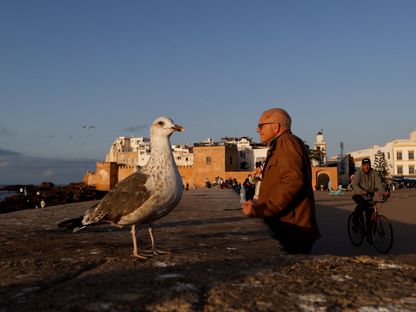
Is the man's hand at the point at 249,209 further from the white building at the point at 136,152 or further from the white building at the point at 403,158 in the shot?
the white building at the point at 136,152

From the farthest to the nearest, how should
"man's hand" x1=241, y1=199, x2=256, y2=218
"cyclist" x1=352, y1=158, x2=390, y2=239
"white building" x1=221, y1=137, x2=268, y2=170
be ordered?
"white building" x1=221, y1=137, x2=268, y2=170
"cyclist" x1=352, y1=158, x2=390, y2=239
"man's hand" x1=241, y1=199, x2=256, y2=218

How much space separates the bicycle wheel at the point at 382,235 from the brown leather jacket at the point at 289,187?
5.19 meters

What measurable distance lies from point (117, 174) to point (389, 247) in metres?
73.4

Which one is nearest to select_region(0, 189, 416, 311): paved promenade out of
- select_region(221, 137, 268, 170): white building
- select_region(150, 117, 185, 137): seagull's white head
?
select_region(150, 117, 185, 137): seagull's white head

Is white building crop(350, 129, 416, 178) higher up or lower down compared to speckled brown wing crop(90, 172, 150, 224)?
higher up

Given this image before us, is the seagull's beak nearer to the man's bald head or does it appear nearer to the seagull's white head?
the seagull's white head

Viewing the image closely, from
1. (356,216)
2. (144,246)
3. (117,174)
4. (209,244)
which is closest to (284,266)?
(209,244)

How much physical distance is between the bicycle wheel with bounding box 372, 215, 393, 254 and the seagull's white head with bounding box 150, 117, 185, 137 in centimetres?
593

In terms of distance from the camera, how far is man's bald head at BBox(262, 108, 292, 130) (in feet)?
12.6

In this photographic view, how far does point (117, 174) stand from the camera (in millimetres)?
78750

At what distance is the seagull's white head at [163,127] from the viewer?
12.5 ft

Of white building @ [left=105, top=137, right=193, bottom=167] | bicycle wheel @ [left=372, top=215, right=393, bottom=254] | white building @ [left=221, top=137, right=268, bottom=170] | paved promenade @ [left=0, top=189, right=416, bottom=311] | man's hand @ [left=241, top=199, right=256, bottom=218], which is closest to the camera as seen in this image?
paved promenade @ [left=0, top=189, right=416, bottom=311]

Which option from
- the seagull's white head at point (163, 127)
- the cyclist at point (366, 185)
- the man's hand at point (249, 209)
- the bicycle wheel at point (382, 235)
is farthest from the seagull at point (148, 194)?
the bicycle wheel at point (382, 235)

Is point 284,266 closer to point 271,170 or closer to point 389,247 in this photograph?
point 271,170
